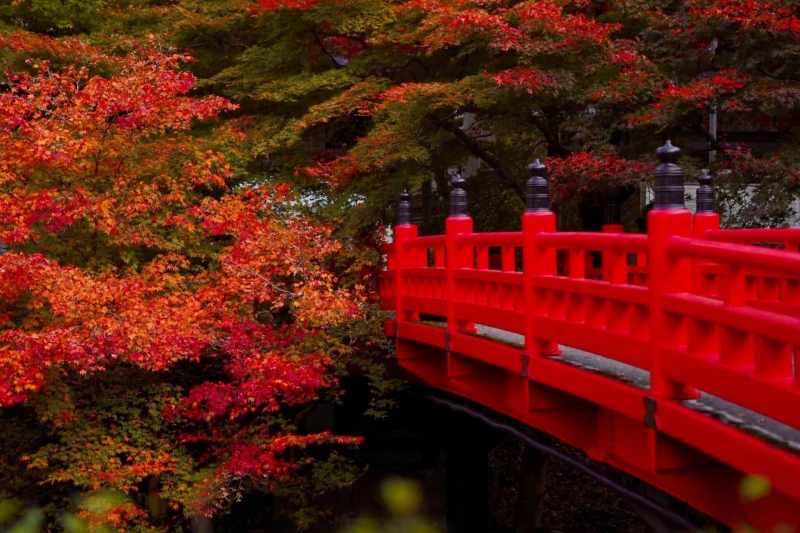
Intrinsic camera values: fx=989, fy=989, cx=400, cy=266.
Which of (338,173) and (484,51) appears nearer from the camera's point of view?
(338,173)

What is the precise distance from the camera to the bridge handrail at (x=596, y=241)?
18.9 feet

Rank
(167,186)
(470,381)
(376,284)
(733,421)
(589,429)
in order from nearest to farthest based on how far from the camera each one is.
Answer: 1. (733,421)
2. (589,429)
3. (470,381)
4. (167,186)
5. (376,284)

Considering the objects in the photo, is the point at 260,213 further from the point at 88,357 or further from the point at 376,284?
the point at 88,357

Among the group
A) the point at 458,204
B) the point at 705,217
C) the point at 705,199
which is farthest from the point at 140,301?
the point at 705,199

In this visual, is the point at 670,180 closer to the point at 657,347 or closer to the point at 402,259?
the point at 657,347

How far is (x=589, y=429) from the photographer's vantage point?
24.3 ft

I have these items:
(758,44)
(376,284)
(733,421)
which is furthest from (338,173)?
(733,421)

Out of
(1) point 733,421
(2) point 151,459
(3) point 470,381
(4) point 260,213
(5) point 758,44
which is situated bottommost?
(2) point 151,459

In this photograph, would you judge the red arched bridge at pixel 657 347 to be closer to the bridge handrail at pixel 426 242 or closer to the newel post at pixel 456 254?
the newel post at pixel 456 254

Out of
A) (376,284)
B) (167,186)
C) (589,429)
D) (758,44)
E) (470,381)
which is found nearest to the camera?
(589,429)

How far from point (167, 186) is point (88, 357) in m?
2.62

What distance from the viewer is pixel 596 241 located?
626 cm

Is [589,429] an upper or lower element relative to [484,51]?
lower

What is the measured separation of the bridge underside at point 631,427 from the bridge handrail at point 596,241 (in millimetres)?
824
